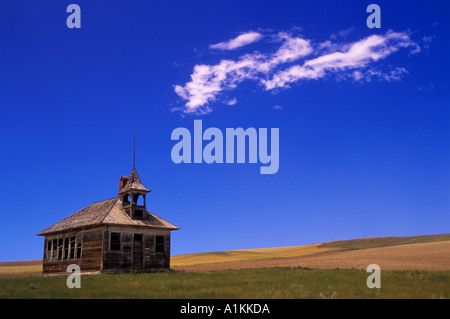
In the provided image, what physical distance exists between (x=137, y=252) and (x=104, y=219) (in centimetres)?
388

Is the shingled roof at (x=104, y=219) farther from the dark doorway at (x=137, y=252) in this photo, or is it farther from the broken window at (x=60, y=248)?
the dark doorway at (x=137, y=252)

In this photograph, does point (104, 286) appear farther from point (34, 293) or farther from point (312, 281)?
point (312, 281)

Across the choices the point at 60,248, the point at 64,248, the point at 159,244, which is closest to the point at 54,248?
the point at 60,248

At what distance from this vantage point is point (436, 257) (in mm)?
48656

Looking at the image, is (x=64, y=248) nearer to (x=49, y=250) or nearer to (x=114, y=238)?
(x=49, y=250)

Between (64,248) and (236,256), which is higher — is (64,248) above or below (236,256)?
above

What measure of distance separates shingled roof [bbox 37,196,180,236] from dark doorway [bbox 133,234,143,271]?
1.18m

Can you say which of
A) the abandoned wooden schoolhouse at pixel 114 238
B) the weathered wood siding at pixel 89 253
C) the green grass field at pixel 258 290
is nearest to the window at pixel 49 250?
the abandoned wooden schoolhouse at pixel 114 238

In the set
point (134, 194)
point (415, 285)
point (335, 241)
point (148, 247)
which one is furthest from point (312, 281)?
point (335, 241)

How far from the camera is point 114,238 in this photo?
33.2m

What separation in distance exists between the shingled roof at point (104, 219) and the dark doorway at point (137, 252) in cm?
118

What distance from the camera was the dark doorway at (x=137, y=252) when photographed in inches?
1335

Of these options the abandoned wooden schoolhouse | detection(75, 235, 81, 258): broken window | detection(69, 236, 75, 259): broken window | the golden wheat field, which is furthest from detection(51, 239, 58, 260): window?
the golden wheat field
